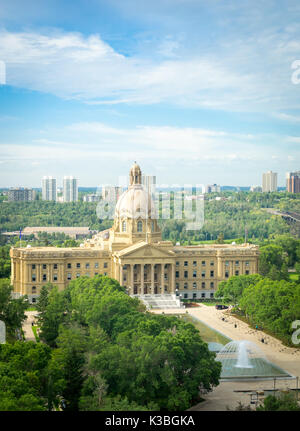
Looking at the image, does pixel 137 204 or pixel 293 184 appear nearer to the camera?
pixel 293 184

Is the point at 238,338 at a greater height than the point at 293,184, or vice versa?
the point at 293,184

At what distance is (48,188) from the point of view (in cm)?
7231

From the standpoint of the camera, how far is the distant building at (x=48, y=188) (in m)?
67.2

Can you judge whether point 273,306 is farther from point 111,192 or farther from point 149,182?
point 111,192

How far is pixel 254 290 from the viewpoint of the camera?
2188 inches

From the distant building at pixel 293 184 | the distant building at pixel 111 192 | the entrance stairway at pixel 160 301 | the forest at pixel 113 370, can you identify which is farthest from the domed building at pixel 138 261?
the forest at pixel 113 370

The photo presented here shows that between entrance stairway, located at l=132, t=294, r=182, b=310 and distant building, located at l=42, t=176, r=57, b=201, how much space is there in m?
16.9

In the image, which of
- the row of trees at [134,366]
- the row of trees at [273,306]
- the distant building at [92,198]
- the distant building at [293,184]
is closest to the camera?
the row of trees at [134,366]

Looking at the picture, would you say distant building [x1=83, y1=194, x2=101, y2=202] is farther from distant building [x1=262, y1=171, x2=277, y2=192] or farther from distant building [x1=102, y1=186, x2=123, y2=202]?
distant building [x1=262, y1=171, x2=277, y2=192]

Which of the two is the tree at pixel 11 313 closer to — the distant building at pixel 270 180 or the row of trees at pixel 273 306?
the row of trees at pixel 273 306

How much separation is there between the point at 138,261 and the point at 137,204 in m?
7.24

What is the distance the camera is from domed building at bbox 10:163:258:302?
6938 centimetres

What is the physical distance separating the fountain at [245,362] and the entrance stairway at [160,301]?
61.8 ft

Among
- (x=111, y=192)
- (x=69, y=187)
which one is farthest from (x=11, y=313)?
(x=111, y=192)
